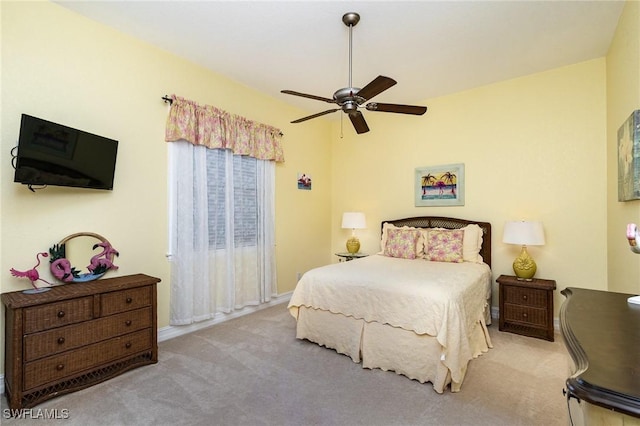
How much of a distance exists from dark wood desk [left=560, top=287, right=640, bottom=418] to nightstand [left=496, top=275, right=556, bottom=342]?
6.79 feet

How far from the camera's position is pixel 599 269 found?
130 inches

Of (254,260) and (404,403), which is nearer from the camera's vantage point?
(404,403)

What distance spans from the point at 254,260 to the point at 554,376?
332 centimetres

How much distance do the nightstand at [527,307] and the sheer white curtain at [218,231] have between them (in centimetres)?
293

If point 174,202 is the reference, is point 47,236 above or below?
below

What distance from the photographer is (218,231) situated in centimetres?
373

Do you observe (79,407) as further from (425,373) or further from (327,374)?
(425,373)

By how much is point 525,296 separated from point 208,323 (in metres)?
3.60

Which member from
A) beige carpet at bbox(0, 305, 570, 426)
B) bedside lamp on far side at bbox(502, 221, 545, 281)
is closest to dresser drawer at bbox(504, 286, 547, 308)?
bedside lamp on far side at bbox(502, 221, 545, 281)

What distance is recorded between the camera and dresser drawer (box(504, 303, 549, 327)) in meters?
3.24

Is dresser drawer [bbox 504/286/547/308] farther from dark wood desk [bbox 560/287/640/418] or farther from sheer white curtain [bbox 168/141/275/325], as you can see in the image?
sheer white curtain [bbox 168/141/275/325]

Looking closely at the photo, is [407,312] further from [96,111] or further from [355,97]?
[96,111]

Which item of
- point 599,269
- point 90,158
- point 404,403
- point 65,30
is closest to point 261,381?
point 404,403

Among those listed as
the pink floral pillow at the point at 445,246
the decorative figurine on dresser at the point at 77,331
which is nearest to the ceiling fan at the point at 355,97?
the pink floral pillow at the point at 445,246
